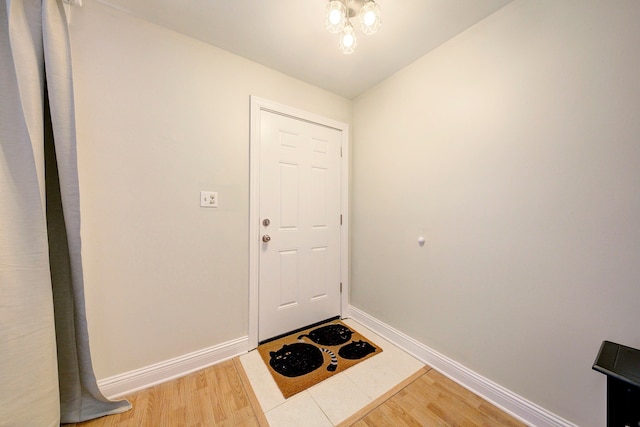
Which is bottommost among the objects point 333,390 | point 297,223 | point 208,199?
point 333,390

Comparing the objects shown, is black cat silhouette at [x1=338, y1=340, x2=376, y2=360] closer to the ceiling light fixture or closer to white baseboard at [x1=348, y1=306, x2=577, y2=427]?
white baseboard at [x1=348, y1=306, x2=577, y2=427]

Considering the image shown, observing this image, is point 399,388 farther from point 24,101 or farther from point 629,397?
point 24,101

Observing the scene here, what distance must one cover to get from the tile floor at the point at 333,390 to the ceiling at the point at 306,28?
2376 millimetres

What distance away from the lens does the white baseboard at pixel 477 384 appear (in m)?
1.18

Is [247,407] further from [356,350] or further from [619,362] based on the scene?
[619,362]

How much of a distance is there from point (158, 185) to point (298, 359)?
161cm

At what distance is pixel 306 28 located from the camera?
4.93ft

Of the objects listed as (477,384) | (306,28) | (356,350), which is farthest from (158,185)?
(477,384)

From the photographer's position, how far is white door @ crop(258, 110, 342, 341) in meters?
1.92

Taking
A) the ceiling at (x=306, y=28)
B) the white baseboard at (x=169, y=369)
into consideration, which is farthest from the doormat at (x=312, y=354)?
the ceiling at (x=306, y=28)

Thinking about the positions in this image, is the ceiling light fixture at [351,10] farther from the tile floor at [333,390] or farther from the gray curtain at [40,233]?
the tile floor at [333,390]

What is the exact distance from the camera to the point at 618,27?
1000 mm

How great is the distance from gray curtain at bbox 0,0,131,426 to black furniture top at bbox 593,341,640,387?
7.70 ft

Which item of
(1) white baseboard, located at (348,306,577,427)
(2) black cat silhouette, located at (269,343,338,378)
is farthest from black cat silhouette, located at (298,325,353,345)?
(1) white baseboard, located at (348,306,577,427)
